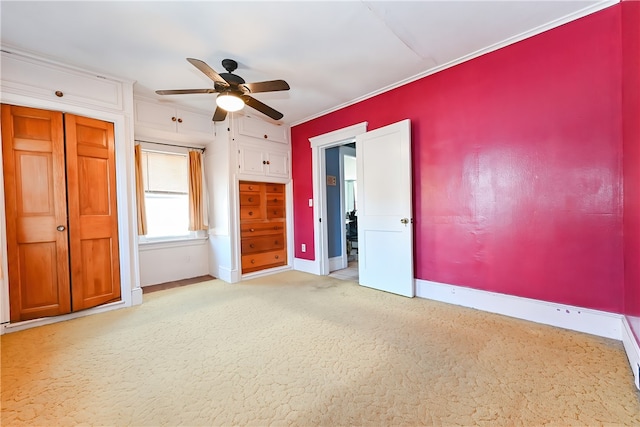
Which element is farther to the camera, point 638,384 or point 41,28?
point 41,28

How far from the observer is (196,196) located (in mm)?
4363

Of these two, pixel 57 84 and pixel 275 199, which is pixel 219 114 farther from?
pixel 275 199

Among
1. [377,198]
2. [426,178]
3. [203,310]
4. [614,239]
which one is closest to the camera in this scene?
[614,239]

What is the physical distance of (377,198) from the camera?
3502 mm

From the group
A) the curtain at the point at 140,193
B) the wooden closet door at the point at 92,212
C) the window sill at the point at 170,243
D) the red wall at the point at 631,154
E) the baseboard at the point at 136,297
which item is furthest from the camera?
the window sill at the point at 170,243

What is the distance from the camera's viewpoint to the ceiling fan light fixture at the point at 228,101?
263cm

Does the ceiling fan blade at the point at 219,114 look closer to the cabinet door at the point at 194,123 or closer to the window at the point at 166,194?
the cabinet door at the point at 194,123

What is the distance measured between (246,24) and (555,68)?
269 cm

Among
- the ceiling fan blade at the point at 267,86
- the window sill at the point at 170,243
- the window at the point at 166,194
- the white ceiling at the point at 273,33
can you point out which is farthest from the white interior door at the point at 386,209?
the window at the point at 166,194

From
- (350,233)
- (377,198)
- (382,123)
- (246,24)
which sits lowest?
(350,233)

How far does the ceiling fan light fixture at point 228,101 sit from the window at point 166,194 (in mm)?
2013

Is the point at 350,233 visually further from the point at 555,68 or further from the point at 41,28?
the point at 41,28

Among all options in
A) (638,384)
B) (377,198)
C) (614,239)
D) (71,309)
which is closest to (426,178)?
(377,198)

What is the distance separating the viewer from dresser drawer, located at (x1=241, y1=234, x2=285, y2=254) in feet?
14.3
